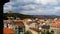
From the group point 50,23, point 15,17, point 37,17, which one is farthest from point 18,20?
point 50,23

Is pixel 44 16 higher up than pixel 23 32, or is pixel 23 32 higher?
pixel 44 16

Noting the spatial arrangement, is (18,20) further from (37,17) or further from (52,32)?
(52,32)

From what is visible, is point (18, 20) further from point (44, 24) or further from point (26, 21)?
point (44, 24)

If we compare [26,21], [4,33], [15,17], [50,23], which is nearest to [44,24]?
[50,23]

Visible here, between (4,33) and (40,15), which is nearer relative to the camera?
(4,33)

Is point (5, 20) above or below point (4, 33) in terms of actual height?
above

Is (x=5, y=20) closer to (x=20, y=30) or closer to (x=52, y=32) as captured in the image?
(x=20, y=30)

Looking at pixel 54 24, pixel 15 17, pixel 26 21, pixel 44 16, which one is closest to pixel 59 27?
pixel 54 24
